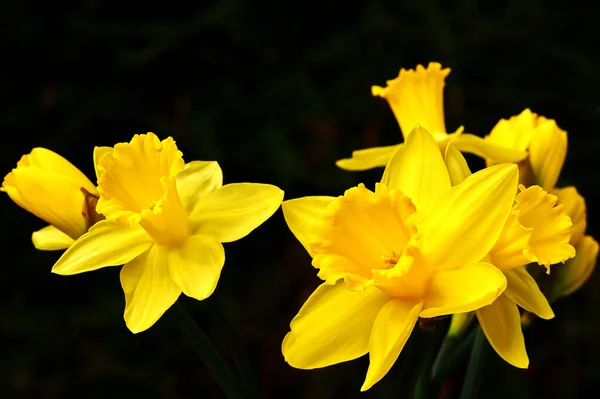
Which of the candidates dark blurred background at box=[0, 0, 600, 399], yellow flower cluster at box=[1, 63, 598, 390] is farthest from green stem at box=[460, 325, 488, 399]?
dark blurred background at box=[0, 0, 600, 399]

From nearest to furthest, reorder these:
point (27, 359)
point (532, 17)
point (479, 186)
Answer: point (479, 186) → point (27, 359) → point (532, 17)

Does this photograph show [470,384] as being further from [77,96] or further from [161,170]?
[77,96]

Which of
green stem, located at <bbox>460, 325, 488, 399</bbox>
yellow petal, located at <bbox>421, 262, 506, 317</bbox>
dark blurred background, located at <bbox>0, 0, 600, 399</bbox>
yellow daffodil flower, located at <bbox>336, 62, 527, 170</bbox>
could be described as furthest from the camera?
dark blurred background, located at <bbox>0, 0, 600, 399</bbox>

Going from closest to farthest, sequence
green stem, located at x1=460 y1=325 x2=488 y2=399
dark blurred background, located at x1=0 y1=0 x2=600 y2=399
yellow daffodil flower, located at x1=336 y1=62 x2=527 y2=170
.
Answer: green stem, located at x1=460 y1=325 x2=488 y2=399, yellow daffodil flower, located at x1=336 y1=62 x2=527 y2=170, dark blurred background, located at x1=0 y1=0 x2=600 y2=399

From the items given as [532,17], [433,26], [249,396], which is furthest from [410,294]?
[532,17]

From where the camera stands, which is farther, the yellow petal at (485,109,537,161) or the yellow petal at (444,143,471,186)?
the yellow petal at (485,109,537,161)

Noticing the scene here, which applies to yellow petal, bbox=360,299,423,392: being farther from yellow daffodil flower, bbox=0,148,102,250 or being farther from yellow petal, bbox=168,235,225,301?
yellow daffodil flower, bbox=0,148,102,250
